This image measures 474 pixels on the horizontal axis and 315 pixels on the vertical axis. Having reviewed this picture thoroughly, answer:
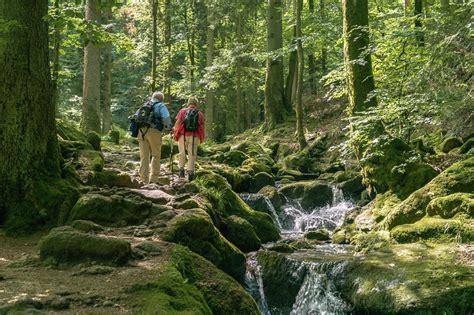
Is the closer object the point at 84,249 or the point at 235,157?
the point at 84,249

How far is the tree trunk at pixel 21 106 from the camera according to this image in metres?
7.59

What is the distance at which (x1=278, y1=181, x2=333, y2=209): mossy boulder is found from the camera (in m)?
14.5

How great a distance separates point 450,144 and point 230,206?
20.1 feet

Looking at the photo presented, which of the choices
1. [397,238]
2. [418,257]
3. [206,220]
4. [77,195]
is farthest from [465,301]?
[77,195]

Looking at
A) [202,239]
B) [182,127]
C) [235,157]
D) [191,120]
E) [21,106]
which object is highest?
[191,120]

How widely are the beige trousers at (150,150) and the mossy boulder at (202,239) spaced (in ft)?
10.1

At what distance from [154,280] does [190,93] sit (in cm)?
2088

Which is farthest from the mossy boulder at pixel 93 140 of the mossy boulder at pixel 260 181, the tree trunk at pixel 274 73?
the tree trunk at pixel 274 73

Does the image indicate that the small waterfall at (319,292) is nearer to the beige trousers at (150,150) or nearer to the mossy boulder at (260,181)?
the beige trousers at (150,150)

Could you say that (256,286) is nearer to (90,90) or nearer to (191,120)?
(191,120)

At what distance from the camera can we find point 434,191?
9.31 meters

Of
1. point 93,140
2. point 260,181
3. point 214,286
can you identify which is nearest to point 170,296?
point 214,286

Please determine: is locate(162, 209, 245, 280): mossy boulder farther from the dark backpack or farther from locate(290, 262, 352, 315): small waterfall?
the dark backpack

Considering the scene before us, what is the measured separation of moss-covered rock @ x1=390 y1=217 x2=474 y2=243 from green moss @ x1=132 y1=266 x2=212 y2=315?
14.6 feet
